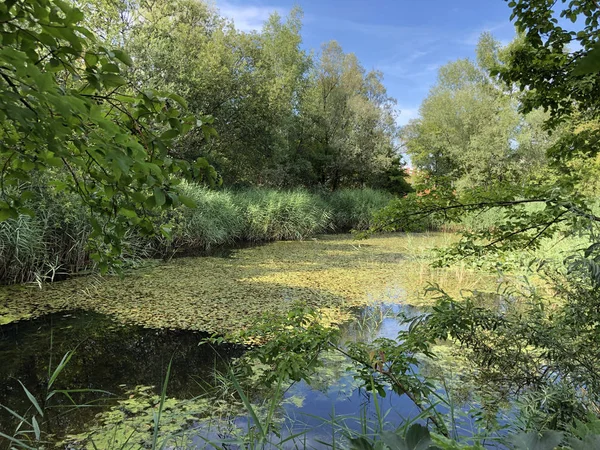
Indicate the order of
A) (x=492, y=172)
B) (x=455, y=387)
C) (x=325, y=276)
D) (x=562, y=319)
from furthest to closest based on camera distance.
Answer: (x=492, y=172), (x=325, y=276), (x=455, y=387), (x=562, y=319)

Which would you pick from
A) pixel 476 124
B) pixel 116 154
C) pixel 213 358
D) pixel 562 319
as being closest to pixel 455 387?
pixel 562 319

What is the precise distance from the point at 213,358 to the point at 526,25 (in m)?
2.91

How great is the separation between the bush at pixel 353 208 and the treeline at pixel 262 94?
255cm

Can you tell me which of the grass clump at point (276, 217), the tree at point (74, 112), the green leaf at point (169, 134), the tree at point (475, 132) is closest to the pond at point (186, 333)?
the tree at point (74, 112)

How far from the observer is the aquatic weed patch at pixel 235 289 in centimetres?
365

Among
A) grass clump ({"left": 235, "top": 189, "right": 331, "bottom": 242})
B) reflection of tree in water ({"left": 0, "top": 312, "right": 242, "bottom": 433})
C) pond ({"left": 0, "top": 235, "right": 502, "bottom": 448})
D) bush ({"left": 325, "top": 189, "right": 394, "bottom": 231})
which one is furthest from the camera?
bush ({"left": 325, "top": 189, "right": 394, "bottom": 231})

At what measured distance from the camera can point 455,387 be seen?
2.42m

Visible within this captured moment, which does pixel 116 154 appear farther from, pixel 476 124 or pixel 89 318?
pixel 476 124

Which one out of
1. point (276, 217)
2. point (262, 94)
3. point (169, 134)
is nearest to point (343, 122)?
point (262, 94)

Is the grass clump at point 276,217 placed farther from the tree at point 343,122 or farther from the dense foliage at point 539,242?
the dense foliage at point 539,242

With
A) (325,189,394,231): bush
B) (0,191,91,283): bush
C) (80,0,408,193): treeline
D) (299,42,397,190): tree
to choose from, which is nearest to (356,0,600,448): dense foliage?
(0,191,91,283): bush

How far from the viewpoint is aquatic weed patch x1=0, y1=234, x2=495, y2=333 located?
3652mm

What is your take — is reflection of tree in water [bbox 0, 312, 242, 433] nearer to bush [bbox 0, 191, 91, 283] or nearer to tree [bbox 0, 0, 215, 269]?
bush [bbox 0, 191, 91, 283]

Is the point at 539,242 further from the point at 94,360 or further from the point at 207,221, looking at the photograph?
the point at 207,221
